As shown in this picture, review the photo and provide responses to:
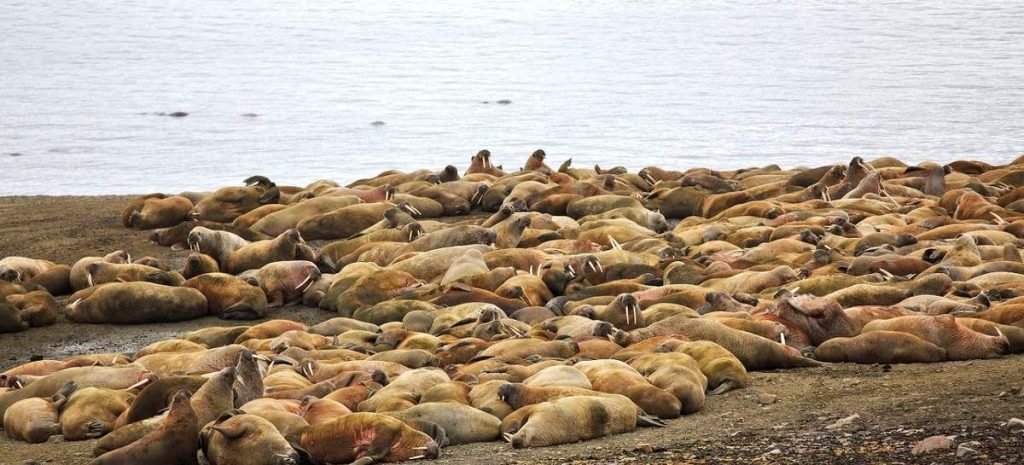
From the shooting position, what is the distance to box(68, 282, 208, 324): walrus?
37.1ft

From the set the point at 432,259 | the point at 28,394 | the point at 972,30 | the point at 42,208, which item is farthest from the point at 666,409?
the point at 972,30

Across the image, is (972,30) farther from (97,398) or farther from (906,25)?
(97,398)

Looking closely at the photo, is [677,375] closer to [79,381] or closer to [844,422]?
[844,422]

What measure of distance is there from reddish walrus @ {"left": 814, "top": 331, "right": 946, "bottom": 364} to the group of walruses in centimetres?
1

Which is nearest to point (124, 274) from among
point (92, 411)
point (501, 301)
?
point (501, 301)

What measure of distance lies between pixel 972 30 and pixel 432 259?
40053 mm

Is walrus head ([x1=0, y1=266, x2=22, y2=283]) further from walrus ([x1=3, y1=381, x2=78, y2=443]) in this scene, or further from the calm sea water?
the calm sea water

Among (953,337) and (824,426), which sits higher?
(953,337)

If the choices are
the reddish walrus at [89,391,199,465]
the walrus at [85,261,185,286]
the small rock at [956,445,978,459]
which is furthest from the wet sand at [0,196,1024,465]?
the walrus at [85,261,185,286]

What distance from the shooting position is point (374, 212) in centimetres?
1426

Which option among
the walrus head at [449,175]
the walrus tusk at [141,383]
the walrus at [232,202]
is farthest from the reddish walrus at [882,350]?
the walrus at [232,202]

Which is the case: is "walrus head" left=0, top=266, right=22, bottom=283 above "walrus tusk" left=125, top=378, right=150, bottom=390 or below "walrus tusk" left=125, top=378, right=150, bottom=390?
above

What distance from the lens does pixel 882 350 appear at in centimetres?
849

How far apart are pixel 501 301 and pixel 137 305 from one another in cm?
295
